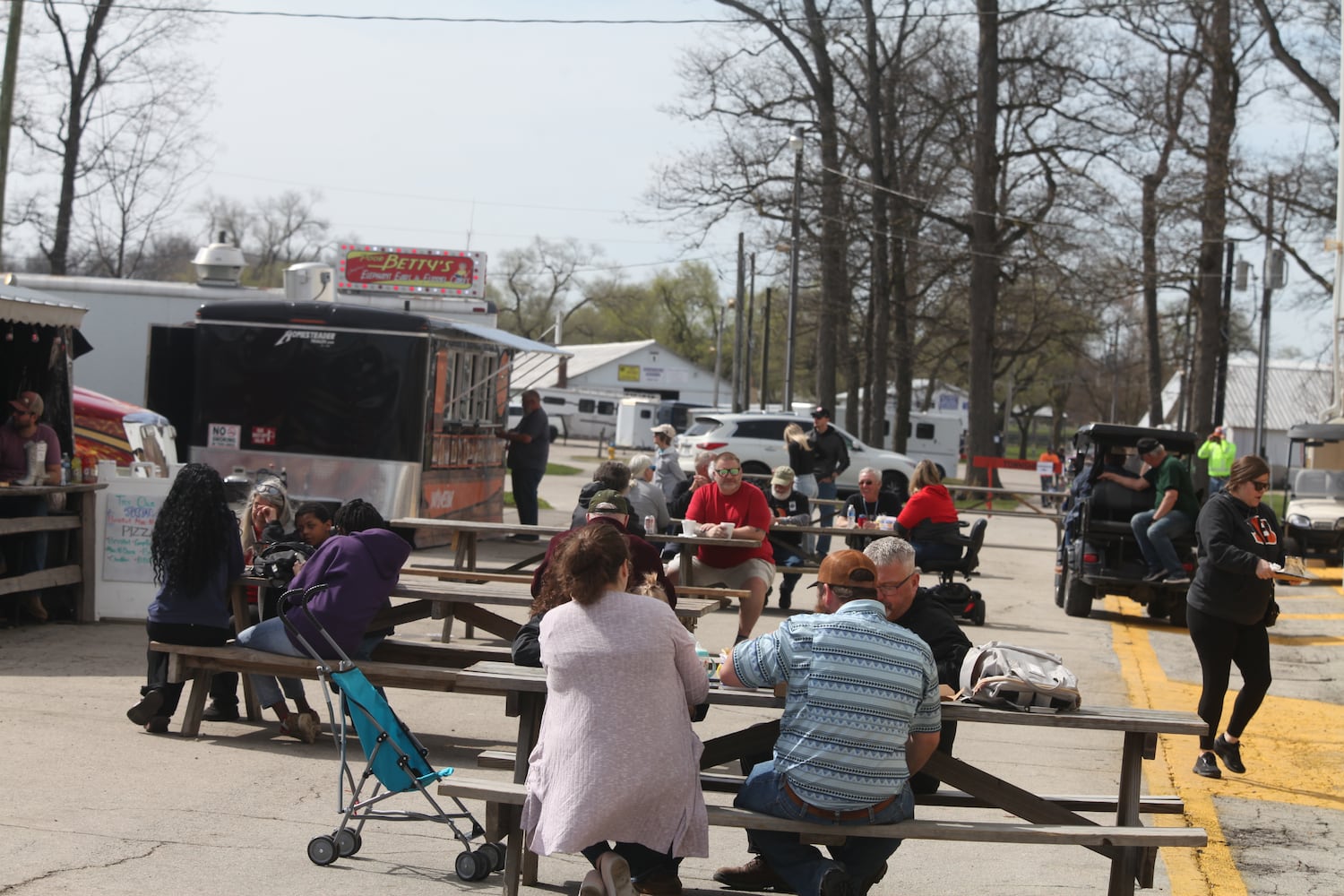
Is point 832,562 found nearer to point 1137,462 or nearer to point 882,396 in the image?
point 1137,462

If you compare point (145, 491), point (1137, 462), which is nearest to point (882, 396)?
point (1137, 462)

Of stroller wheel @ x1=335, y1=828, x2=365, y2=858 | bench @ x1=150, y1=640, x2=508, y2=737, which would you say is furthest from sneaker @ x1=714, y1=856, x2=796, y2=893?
bench @ x1=150, y1=640, x2=508, y2=737

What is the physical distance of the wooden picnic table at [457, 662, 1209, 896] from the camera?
210 inches

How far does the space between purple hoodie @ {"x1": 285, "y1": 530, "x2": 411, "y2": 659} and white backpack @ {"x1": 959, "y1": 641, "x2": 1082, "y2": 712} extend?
9.98 feet

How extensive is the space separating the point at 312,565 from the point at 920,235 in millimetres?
31317

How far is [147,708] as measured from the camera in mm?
7699

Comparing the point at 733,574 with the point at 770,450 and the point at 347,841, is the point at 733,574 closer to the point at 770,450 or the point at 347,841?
the point at 347,841

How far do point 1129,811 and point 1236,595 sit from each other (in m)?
2.82

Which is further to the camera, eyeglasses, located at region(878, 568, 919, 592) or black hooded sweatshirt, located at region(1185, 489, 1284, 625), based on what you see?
black hooded sweatshirt, located at region(1185, 489, 1284, 625)

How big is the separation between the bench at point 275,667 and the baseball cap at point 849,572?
2.66 m

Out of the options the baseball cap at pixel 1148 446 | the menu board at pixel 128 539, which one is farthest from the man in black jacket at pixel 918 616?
the baseball cap at pixel 1148 446

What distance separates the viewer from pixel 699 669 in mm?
4922

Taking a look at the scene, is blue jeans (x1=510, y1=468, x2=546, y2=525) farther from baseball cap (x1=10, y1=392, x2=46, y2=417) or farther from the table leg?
the table leg

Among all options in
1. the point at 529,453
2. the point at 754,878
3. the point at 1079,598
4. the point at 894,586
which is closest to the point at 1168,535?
the point at 1079,598
